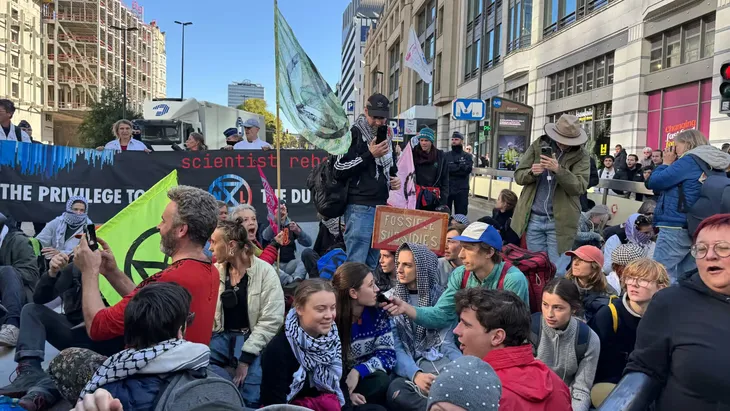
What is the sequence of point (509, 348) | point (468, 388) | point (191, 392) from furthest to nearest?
point (509, 348) < point (191, 392) < point (468, 388)

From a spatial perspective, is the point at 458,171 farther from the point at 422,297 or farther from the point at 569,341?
the point at 569,341

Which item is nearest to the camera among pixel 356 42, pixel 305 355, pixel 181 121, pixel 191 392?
pixel 191 392

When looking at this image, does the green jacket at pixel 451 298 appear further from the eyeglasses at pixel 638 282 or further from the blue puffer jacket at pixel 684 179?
the blue puffer jacket at pixel 684 179

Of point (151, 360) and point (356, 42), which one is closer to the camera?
point (151, 360)

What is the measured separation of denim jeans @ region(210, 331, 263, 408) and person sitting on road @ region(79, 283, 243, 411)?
1699 mm

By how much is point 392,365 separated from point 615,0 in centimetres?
1992

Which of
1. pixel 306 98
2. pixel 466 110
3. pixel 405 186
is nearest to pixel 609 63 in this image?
pixel 466 110

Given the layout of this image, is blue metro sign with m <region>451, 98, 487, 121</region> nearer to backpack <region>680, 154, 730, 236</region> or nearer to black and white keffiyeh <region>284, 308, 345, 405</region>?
backpack <region>680, 154, 730, 236</region>

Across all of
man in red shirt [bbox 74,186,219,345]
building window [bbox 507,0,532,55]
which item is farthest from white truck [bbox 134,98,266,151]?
man in red shirt [bbox 74,186,219,345]

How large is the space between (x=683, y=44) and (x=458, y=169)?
11.1 m

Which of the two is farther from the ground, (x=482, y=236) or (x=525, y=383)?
(x=482, y=236)

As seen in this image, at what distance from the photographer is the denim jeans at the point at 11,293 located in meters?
5.24

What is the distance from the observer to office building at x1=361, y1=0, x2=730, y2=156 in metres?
16.1

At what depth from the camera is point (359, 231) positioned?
5.57 meters
